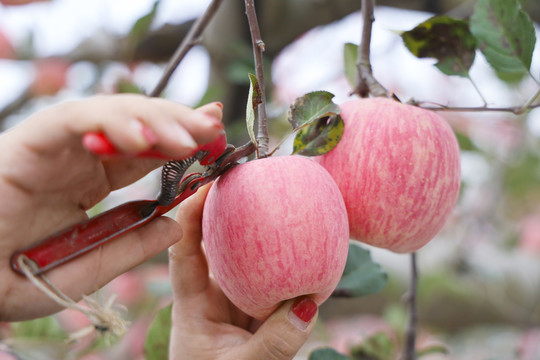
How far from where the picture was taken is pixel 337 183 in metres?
0.48

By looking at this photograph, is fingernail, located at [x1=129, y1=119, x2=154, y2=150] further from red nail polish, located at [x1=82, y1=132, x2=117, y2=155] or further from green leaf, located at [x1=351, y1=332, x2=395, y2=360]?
green leaf, located at [x1=351, y1=332, x2=395, y2=360]

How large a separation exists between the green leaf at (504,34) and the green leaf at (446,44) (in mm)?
15

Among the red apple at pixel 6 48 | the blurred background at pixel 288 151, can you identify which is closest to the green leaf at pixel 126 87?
the blurred background at pixel 288 151

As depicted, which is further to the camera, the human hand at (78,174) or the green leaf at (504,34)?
the green leaf at (504,34)

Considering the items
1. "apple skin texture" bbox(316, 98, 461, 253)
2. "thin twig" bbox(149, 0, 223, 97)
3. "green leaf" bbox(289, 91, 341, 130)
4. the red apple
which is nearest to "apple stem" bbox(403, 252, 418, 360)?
"apple skin texture" bbox(316, 98, 461, 253)

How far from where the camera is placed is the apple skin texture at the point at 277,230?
1.32ft

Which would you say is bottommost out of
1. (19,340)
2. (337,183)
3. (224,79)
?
(19,340)

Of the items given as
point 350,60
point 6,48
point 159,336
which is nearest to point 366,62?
point 350,60

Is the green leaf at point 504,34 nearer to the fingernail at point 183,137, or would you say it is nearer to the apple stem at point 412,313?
the apple stem at point 412,313

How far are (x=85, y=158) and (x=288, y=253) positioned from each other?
0.57ft

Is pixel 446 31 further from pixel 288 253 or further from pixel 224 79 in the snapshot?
pixel 224 79

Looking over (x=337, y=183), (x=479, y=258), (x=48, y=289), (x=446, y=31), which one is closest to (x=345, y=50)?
(x=446, y=31)

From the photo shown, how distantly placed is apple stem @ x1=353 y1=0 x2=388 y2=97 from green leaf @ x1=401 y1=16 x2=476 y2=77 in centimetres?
7

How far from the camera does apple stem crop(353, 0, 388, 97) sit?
0.52 meters
